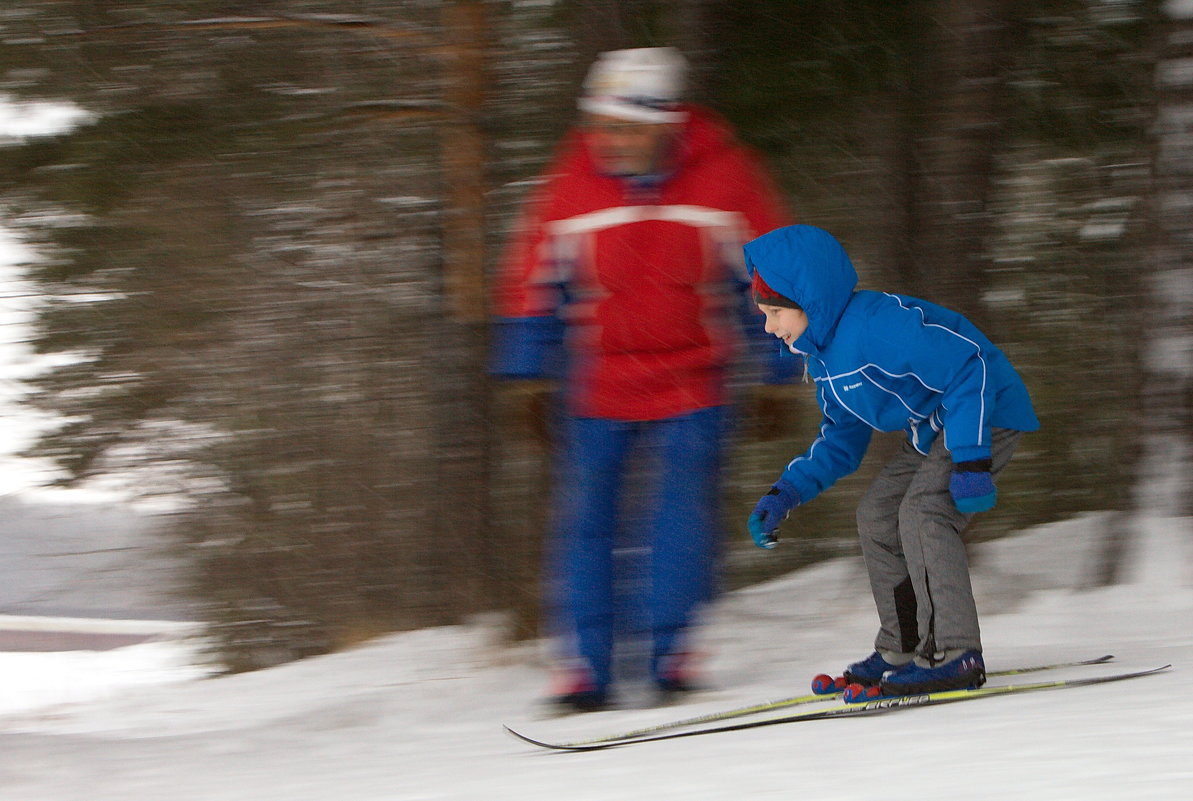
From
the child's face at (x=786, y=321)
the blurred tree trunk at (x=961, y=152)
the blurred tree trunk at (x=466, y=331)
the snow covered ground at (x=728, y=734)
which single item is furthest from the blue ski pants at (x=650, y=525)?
the blurred tree trunk at (x=961, y=152)

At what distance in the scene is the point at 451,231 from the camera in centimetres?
429

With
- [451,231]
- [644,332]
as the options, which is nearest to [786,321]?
[644,332]

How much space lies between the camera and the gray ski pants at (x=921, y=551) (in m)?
2.93

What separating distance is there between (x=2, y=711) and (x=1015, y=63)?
418cm

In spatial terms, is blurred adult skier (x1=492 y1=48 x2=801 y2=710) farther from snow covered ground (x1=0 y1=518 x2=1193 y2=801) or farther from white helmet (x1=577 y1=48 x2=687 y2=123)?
snow covered ground (x1=0 y1=518 x2=1193 y2=801)

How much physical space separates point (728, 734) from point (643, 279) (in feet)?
3.77

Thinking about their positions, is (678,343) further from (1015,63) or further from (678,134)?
(1015,63)

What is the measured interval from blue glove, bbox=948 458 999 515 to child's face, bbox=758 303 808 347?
0.49 meters

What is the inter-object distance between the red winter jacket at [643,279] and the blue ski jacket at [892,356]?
0.28 meters

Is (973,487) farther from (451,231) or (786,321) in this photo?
(451,231)

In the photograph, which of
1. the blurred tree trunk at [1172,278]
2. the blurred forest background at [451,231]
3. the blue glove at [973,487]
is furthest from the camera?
the blurred forest background at [451,231]

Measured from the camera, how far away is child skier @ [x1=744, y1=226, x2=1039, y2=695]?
2.80m

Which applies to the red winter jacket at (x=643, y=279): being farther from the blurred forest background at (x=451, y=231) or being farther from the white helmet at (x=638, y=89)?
the blurred forest background at (x=451, y=231)

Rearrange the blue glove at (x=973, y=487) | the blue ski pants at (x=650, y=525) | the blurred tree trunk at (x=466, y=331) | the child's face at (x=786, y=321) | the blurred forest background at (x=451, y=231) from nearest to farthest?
the blue glove at (x=973, y=487)
the child's face at (x=786, y=321)
the blue ski pants at (x=650, y=525)
the blurred forest background at (x=451, y=231)
the blurred tree trunk at (x=466, y=331)
